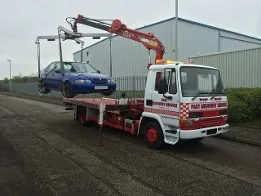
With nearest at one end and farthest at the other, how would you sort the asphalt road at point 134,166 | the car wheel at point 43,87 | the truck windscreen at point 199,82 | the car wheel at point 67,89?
the asphalt road at point 134,166 → the truck windscreen at point 199,82 → the car wheel at point 67,89 → the car wheel at point 43,87

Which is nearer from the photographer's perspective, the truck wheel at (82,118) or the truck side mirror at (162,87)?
the truck side mirror at (162,87)

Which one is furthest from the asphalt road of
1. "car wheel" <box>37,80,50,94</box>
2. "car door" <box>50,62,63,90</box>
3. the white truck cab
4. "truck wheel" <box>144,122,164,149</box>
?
"car wheel" <box>37,80,50,94</box>

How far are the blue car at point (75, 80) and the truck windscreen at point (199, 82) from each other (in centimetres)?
387

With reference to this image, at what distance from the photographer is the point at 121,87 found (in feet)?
65.1

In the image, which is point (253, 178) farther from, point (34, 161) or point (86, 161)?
point (34, 161)

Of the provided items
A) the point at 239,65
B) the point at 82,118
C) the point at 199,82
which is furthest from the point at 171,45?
the point at 199,82

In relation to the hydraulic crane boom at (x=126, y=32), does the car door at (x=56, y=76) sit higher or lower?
lower

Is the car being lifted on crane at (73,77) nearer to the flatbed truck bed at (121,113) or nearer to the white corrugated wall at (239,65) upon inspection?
the flatbed truck bed at (121,113)

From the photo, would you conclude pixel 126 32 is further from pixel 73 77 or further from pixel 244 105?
pixel 244 105

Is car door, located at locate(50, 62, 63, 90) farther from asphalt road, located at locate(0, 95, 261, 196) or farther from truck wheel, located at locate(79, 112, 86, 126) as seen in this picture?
asphalt road, located at locate(0, 95, 261, 196)

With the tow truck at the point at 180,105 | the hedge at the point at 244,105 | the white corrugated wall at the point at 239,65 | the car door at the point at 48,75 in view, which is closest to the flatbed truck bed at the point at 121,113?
the tow truck at the point at 180,105

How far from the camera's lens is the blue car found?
33.2 feet

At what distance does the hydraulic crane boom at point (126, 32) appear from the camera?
926 centimetres

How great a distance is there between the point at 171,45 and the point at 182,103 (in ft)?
50.8
